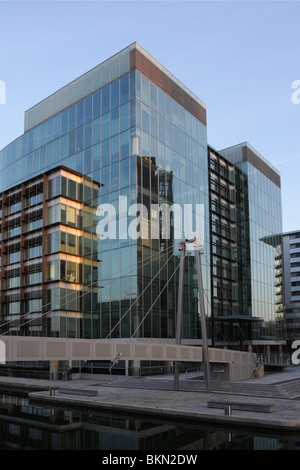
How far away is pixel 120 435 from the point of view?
70.0 ft

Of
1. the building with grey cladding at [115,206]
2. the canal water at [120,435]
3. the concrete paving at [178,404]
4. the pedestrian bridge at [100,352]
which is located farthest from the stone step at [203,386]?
the canal water at [120,435]

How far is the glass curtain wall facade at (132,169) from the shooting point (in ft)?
155

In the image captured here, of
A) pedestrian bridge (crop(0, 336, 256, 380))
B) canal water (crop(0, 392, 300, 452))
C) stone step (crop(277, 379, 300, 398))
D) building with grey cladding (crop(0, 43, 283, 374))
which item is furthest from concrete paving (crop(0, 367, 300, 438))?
building with grey cladding (crop(0, 43, 283, 374))

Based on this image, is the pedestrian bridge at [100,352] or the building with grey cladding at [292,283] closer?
the pedestrian bridge at [100,352]

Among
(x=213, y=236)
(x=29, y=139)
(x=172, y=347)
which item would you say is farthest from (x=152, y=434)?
(x=29, y=139)

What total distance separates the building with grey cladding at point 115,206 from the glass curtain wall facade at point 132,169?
0.14m

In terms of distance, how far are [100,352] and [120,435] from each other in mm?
6738

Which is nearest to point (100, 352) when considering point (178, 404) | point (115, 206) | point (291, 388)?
point (178, 404)

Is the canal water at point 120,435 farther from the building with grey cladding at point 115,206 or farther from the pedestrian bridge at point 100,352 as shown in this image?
the building with grey cladding at point 115,206

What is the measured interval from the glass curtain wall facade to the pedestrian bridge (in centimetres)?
953

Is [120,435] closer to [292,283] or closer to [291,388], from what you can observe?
[291,388]

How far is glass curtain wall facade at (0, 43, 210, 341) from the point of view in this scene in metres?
47.2

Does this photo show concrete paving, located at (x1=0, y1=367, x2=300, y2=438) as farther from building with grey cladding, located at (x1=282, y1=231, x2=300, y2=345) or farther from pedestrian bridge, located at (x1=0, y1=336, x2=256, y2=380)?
building with grey cladding, located at (x1=282, y1=231, x2=300, y2=345)
